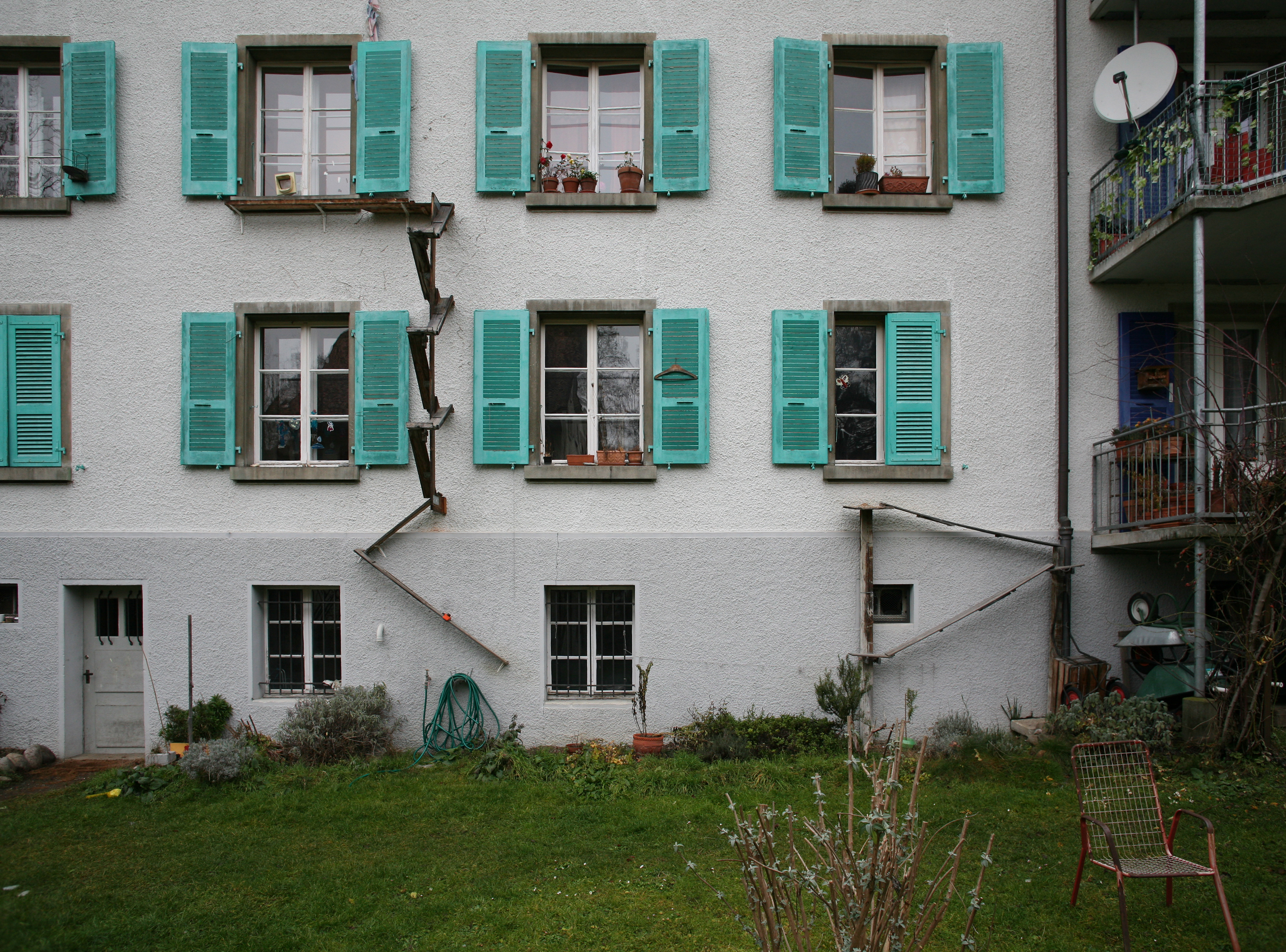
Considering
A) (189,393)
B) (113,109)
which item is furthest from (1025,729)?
(113,109)

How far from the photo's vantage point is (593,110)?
334 inches

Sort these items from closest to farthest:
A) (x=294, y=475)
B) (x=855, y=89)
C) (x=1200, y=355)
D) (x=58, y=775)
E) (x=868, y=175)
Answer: (x=1200, y=355) < (x=58, y=775) < (x=294, y=475) < (x=868, y=175) < (x=855, y=89)

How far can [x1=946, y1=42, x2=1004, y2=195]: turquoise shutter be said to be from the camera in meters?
8.20

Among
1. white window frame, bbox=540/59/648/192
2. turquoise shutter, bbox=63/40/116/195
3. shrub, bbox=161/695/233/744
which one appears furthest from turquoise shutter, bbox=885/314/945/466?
turquoise shutter, bbox=63/40/116/195

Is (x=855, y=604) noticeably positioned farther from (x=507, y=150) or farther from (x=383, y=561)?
(x=507, y=150)

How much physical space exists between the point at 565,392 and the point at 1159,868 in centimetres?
617

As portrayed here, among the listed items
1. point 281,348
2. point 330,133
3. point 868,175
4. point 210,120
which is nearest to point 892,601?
point 868,175

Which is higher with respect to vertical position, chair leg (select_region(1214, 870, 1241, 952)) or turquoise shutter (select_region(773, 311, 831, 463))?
turquoise shutter (select_region(773, 311, 831, 463))

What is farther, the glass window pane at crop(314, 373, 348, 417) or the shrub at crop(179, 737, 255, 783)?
the glass window pane at crop(314, 373, 348, 417)

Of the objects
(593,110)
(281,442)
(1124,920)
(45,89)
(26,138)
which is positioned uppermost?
(45,89)

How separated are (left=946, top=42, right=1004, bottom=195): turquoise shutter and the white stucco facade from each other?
22cm

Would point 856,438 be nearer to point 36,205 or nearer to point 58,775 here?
point 58,775

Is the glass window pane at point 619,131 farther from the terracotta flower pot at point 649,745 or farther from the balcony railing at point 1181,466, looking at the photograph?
the terracotta flower pot at point 649,745

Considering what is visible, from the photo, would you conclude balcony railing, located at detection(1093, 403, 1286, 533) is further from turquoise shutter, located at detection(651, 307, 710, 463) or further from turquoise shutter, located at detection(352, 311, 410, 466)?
turquoise shutter, located at detection(352, 311, 410, 466)
